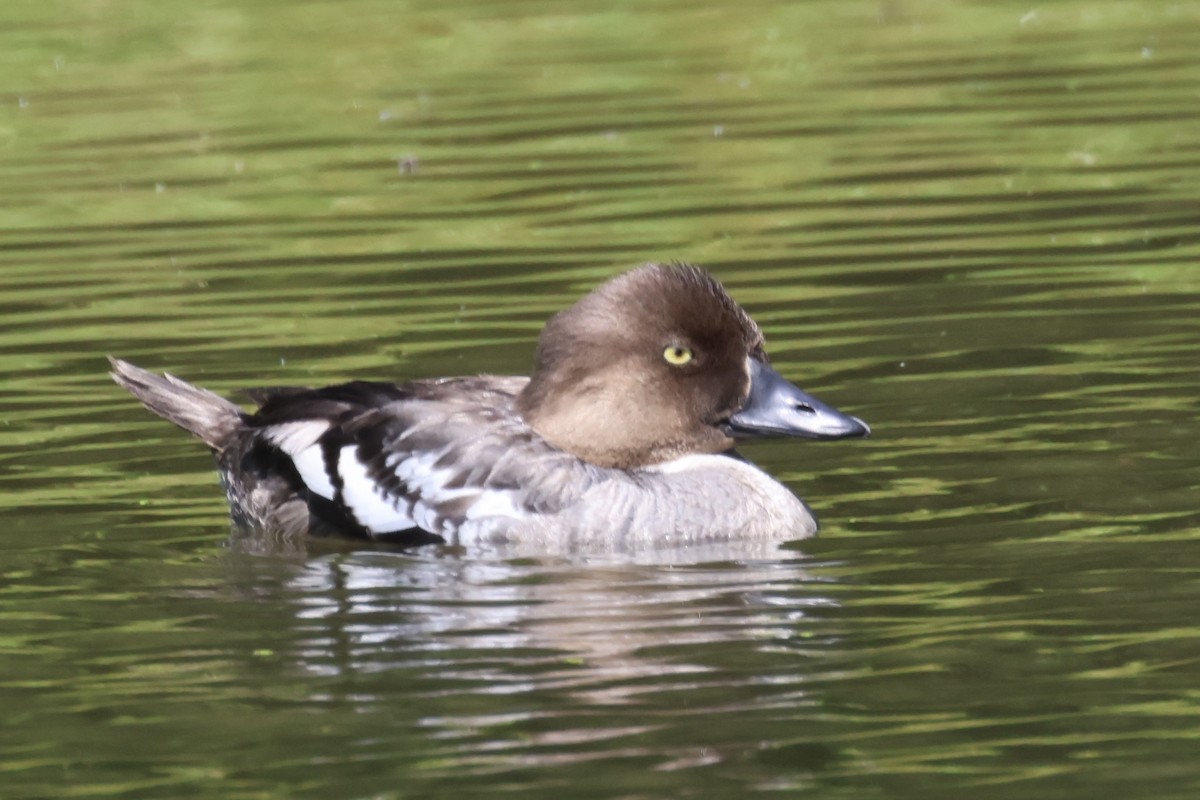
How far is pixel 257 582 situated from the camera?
26.6 feet

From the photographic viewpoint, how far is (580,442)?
8.66 meters

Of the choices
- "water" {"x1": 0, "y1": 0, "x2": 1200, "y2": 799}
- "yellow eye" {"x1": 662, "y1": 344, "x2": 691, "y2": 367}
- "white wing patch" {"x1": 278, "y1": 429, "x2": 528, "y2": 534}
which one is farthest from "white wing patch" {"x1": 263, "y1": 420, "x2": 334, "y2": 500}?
→ "yellow eye" {"x1": 662, "y1": 344, "x2": 691, "y2": 367}

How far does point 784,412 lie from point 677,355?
1.30ft

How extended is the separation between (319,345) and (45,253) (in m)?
3.11

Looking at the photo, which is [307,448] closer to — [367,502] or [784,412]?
[367,502]

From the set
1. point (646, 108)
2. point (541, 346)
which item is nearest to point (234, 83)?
point (646, 108)

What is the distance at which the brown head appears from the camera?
8555 millimetres

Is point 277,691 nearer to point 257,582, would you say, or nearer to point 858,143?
point 257,582

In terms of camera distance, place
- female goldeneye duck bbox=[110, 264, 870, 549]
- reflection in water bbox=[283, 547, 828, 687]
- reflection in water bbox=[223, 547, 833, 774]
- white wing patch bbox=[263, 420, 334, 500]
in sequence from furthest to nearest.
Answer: white wing patch bbox=[263, 420, 334, 500], female goldeneye duck bbox=[110, 264, 870, 549], reflection in water bbox=[283, 547, 828, 687], reflection in water bbox=[223, 547, 833, 774]

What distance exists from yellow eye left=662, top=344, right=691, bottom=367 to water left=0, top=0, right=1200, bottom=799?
0.70 m

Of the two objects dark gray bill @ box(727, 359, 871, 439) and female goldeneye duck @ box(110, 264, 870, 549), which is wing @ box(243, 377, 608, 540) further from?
dark gray bill @ box(727, 359, 871, 439)

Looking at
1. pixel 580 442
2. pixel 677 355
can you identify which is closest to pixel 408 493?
pixel 580 442

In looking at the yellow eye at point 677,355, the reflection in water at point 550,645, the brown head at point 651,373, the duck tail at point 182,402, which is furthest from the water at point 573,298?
the yellow eye at point 677,355

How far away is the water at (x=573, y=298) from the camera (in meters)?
6.39
